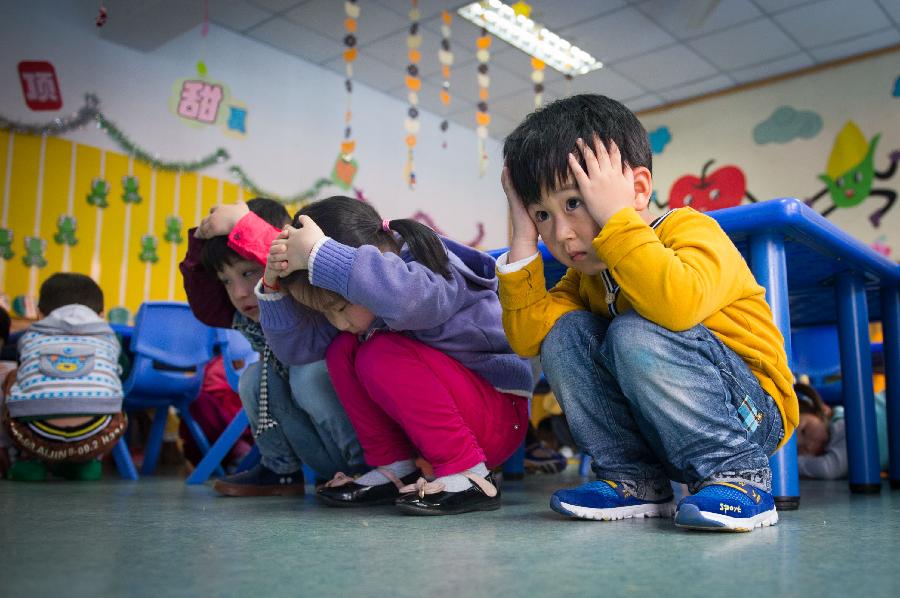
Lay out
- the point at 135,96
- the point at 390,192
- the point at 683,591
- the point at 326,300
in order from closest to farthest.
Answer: the point at 683,591
the point at 326,300
the point at 135,96
the point at 390,192

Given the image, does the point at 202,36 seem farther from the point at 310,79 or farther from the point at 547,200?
the point at 547,200

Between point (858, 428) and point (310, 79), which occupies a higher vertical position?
point (310, 79)

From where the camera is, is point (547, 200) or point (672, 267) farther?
point (547, 200)

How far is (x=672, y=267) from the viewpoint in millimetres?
955

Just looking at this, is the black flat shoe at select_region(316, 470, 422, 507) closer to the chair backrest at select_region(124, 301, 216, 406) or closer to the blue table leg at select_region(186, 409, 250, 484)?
the blue table leg at select_region(186, 409, 250, 484)

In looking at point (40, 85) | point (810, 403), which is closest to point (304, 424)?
point (810, 403)

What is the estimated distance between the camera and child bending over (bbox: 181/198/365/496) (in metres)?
1.45

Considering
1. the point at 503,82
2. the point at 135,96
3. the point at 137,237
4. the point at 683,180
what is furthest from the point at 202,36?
the point at 683,180

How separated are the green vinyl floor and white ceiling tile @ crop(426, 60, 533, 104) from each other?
13.9 ft

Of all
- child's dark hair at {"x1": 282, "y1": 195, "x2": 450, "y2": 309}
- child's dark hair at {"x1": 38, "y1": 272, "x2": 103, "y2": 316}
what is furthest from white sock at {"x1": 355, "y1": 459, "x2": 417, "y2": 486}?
child's dark hair at {"x1": 38, "y1": 272, "x2": 103, "y2": 316}

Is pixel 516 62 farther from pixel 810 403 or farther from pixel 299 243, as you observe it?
pixel 299 243

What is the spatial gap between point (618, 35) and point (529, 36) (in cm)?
51

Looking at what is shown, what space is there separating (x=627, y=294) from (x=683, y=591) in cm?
47

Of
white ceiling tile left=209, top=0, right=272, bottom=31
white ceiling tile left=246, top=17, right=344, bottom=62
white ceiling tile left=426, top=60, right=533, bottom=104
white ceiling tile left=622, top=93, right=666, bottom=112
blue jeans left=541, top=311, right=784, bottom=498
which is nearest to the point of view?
blue jeans left=541, top=311, right=784, bottom=498
